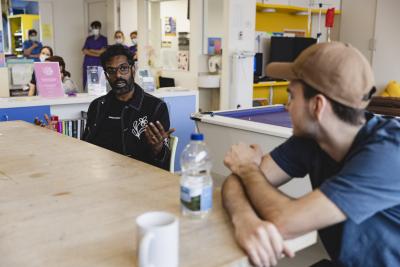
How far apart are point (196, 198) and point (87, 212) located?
31cm

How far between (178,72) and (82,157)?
4236mm

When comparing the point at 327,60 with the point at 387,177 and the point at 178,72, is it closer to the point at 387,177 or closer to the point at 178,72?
the point at 387,177

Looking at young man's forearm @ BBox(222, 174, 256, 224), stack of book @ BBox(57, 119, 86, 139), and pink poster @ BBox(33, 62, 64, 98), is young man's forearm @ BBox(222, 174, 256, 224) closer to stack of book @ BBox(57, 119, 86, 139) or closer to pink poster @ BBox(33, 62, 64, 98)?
stack of book @ BBox(57, 119, 86, 139)

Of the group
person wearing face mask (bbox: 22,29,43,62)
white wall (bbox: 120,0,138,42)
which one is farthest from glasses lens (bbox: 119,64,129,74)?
person wearing face mask (bbox: 22,29,43,62)

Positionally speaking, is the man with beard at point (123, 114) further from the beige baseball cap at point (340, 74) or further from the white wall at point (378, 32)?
the white wall at point (378, 32)

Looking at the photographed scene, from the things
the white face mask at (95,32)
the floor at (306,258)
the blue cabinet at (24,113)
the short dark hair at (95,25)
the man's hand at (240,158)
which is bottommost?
the floor at (306,258)

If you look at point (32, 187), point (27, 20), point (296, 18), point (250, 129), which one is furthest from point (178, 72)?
point (32, 187)

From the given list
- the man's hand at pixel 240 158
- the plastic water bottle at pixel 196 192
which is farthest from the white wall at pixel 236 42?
the plastic water bottle at pixel 196 192

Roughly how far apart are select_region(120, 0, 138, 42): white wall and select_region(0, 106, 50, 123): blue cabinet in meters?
4.74

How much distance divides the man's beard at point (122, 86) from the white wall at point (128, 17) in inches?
219

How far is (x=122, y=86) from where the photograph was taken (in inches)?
100

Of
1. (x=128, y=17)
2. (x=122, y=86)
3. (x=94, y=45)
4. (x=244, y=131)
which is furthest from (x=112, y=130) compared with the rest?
(x=94, y=45)

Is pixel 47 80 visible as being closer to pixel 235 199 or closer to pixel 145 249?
pixel 235 199

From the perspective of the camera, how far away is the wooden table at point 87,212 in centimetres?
98
